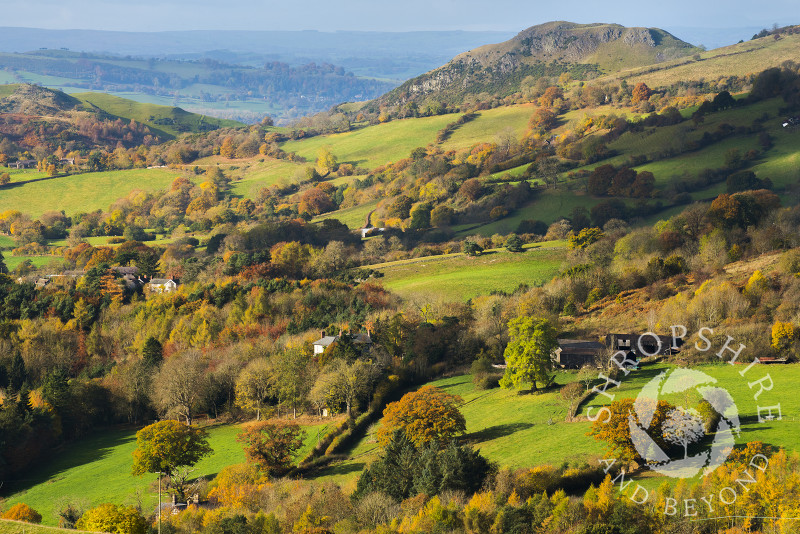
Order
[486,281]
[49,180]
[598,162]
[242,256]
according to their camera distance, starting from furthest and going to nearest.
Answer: [49,180]
[598,162]
[242,256]
[486,281]

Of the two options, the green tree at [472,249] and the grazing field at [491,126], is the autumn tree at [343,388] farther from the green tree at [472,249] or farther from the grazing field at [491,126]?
the grazing field at [491,126]

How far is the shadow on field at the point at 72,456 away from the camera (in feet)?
158

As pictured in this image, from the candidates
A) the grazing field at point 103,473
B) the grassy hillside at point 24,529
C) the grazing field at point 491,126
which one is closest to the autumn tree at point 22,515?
the grazing field at point 103,473

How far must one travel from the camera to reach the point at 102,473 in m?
47.8

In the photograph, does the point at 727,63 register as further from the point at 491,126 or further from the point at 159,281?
the point at 159,281

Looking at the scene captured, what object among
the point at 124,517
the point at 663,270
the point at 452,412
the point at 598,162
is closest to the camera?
the point at 124,517

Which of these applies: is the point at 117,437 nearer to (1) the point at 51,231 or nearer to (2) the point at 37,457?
(2) the point at 37,457

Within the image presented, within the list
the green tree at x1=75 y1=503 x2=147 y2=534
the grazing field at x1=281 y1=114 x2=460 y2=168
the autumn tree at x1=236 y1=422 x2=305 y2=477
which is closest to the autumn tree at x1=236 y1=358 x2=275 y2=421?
the autumn tree at x1=236 y1=422 x2=305 y2=477

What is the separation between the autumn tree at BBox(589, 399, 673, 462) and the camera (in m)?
32.6

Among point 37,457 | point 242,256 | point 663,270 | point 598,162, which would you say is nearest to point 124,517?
point 37,457

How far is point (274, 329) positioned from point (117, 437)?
19513mm

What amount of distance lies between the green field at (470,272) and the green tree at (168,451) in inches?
1463

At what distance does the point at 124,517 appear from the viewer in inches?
1276

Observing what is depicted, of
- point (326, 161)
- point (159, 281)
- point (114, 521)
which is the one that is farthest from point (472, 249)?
point (326, 161)
